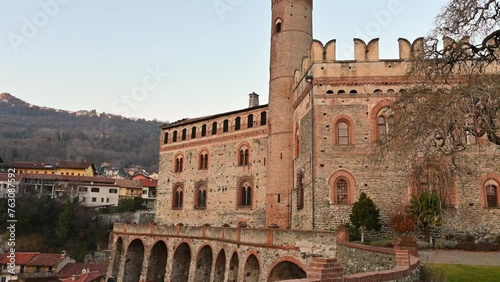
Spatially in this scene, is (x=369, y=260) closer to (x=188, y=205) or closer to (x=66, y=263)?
(x=188, y=205)

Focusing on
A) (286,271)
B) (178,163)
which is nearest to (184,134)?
(178,163)

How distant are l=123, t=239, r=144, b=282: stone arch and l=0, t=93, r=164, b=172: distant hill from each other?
75.7 m

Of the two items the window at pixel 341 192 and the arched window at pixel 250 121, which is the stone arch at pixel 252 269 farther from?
the arched window at pixel 250 121

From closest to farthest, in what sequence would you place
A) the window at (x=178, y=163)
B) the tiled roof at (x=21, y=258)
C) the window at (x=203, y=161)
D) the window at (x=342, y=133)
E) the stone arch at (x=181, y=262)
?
the window at (x=342, y=133), the stone arch at (x=181, y=262), the window at (x=203, y=161), the window at (x=178, y=163), the tiled roof at (x=21, y=258)

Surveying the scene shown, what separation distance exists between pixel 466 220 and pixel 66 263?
38.1 m

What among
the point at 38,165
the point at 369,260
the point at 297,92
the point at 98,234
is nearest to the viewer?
the point at 369,260

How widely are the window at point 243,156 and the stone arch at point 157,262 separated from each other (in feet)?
28.4

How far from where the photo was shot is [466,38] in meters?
11.0

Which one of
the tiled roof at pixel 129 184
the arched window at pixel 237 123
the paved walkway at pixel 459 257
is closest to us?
the paved walkway at pixel 459 257

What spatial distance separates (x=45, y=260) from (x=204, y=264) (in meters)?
23.4

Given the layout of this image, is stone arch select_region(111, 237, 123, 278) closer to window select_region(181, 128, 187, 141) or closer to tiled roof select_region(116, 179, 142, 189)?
window select_region(181, 128, 187, 141)

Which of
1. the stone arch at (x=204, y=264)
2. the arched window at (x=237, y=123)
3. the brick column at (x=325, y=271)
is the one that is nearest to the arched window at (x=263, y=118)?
the arched window at (x=237, y=123)

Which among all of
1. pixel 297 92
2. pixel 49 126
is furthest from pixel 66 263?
pixel 49 126

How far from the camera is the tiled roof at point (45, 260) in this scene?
4225 centimetres
